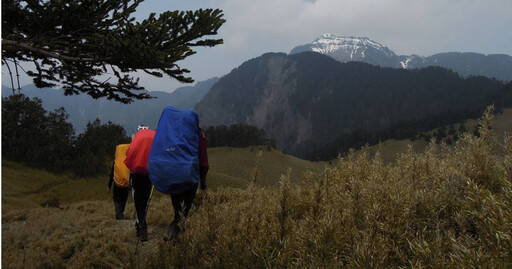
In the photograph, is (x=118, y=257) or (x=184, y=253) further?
(x=118, y=257)

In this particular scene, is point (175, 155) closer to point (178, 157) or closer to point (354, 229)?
point (178, 157)

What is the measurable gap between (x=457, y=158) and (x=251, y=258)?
4.08 m

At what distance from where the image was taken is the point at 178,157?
4.36 metres

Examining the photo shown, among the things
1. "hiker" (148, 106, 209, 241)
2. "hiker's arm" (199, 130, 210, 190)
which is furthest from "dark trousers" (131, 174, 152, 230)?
"hiker's arm" (199, 130, 210, 190)

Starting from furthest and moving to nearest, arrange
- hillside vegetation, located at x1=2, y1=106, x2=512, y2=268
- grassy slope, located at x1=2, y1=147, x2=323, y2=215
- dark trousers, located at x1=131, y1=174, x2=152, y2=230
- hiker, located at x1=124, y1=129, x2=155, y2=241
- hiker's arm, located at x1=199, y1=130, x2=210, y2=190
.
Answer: grassy slope, located at x1=2, y1=147, x2=323, y2=215
dark trousers, located at x1=131, y1=174, x2=152, y2=230
hiker, located at x1=124, y1=129, x2=155, y2=241
hiker's arm, located at x1=199, y1=130, x2=210, y2=190
hillside vegetation, located at x1=2, y1=106, x2=512, y2=268

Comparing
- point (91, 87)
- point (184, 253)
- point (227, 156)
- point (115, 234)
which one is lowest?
point (227, 156)

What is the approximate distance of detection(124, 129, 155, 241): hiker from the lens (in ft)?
17.3

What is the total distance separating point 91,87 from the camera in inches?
232

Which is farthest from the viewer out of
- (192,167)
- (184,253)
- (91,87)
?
(91,87)

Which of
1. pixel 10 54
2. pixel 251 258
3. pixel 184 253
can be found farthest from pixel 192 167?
pixel 10 54

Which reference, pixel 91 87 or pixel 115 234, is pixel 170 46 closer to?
pixel 91 87

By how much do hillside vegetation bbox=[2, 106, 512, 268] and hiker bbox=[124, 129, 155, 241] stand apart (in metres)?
0.62

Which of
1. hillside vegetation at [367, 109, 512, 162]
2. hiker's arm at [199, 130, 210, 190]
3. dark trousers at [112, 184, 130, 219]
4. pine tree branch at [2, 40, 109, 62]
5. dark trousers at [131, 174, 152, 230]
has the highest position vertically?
pine tree branch at [2, 40, 109, 62]

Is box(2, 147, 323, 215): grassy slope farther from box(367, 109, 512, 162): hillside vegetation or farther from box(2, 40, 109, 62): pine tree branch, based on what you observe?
box(367, 109, 512, 162): hillside vegetation
